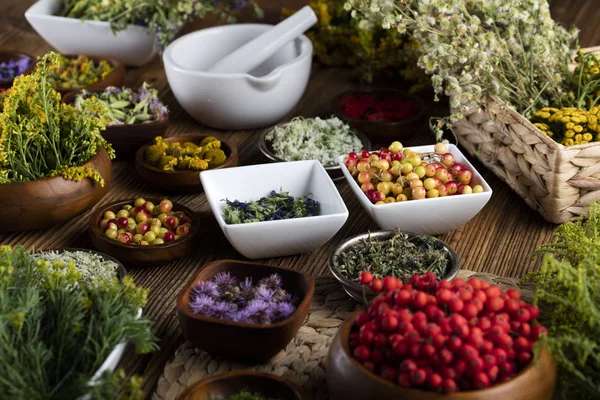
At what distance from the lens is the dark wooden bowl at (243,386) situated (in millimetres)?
1536

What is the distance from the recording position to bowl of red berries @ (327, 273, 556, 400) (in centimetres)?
139

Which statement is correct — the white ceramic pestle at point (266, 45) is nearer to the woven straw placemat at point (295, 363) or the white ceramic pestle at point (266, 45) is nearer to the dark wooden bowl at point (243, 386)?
the woven straw placemat at point (295, 363)

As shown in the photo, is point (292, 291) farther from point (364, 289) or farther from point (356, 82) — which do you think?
point (356, 82)

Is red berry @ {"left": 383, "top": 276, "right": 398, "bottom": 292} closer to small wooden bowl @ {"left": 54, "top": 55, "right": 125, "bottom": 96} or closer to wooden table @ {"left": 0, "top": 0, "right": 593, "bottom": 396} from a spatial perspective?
wooden table @ {"left": 0, "top": 0, "right": 593, "bottom": 396}

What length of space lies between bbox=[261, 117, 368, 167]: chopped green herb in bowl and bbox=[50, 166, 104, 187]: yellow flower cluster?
57 cm

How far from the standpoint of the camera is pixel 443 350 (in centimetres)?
140

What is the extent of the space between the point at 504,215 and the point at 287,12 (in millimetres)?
1556

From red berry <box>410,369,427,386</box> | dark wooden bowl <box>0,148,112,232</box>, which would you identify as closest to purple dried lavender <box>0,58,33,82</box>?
dark wooden bowl <box>0,148,112,232</box>

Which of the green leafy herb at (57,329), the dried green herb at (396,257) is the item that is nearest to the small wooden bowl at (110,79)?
the green leafy herb at (57,329)

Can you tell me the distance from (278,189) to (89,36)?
4.40 feet

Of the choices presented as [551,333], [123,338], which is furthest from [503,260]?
[123,338]

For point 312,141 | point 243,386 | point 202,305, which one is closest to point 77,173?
point 202,305

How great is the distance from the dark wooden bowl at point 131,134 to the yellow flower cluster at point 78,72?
428 millimetres

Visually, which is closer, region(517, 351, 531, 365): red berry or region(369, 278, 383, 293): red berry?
region(517, 351, 531, 365): red berry
